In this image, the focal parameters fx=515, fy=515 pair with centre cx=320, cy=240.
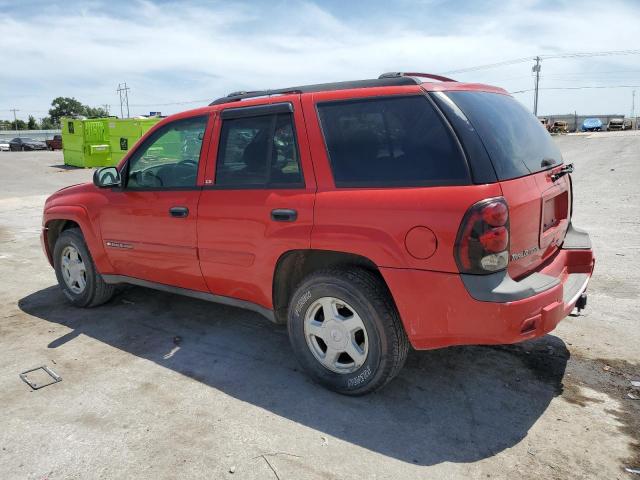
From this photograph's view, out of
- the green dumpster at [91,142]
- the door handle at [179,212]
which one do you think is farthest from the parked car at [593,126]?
the door handle at [179,212]

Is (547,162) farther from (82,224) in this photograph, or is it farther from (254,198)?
(82,224)

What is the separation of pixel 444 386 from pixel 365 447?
87cm

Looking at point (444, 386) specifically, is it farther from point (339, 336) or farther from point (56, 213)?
point (56, 213)

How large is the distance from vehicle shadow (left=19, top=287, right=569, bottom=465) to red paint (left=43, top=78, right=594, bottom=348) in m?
0.49

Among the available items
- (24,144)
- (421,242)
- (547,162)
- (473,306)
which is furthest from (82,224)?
(24,144)

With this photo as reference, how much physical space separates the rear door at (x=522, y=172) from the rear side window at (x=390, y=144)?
0.20 meters

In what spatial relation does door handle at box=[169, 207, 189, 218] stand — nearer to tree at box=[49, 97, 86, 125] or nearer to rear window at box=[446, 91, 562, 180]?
rear window at box=[446, 91, 562, 180]

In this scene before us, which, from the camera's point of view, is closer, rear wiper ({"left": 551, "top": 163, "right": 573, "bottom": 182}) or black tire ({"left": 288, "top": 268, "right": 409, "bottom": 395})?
black tire ({"left": 288, "top": 268, "right": 409, "bottom": 395})

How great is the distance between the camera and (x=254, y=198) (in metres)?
3.59

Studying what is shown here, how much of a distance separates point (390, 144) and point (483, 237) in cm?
80

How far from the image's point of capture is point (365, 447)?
9.31 feet

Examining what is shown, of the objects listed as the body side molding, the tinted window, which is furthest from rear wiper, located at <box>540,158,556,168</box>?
the body side molding

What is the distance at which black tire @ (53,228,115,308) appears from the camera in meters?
4.98

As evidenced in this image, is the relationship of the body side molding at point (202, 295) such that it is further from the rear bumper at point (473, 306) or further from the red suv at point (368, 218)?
the rear bumper at point (473, 306)
